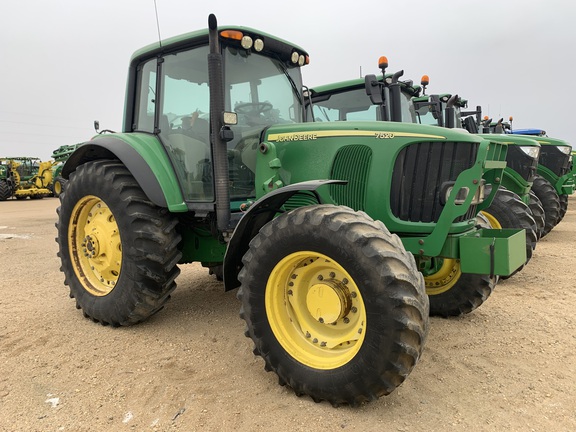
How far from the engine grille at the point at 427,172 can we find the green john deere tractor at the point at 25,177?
24607mm

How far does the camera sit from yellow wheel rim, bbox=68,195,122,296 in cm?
393

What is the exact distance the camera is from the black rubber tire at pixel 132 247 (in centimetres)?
358

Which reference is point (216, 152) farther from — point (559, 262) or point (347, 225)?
point (559, 262)

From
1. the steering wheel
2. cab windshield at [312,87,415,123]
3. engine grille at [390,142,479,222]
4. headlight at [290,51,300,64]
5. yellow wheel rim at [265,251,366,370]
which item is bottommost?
yellow wheel rim at [265,251,366,370]

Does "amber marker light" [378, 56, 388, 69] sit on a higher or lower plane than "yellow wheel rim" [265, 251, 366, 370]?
higher

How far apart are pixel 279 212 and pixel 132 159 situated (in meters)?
1.41

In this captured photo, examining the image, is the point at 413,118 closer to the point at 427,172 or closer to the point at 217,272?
the point at 427,172

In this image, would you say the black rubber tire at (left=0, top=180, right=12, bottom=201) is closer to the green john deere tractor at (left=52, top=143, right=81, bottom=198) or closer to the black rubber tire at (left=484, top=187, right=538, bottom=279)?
the green john deere tractor at (left=52, top=143, right=81, bottom=198)

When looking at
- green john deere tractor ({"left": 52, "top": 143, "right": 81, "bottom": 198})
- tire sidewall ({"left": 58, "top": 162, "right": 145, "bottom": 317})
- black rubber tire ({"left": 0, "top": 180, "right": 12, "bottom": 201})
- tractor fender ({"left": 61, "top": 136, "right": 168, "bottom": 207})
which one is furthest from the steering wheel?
black rubber tire ({"left": 0, "top": 180, "right": 12, "bottom": 201})

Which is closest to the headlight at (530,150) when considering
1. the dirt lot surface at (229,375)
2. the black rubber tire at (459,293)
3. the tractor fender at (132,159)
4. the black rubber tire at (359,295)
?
the dirt lot surface at (229,375)

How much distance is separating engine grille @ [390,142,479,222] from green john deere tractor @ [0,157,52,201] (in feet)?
80.7

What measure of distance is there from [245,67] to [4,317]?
3.22 m

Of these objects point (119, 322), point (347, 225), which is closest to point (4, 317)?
point (119, 322)

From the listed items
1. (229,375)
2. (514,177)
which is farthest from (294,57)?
(514,177)
